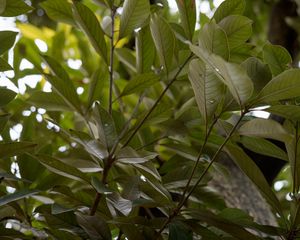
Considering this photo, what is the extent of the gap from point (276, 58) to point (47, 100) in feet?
1.34

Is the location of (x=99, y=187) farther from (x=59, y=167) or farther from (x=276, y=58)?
(x=276, y=58)

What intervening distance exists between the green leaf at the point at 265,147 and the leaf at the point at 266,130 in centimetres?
17

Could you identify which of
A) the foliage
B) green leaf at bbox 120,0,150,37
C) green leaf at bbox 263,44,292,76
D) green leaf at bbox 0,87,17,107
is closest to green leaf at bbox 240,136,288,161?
the foliage

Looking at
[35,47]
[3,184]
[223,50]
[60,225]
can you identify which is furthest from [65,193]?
[35,47]

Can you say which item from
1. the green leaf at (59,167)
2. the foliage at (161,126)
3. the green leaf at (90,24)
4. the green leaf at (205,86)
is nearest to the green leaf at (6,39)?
the foliage at (161,126)

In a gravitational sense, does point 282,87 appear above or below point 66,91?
above

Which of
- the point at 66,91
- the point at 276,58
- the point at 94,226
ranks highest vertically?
the point at 276,58

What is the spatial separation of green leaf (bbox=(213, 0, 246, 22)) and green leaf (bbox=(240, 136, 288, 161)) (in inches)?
8.1

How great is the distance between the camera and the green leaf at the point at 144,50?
888 millimetres

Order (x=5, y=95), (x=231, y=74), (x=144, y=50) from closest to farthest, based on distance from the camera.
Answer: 1. (x=231, y=74)
2. (x=5, y=95)
3. (x=144, y=50)

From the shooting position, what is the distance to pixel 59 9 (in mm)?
910

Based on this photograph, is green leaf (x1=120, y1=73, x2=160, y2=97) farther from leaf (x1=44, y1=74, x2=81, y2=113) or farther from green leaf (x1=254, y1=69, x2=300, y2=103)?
green leaf (x1=254, y1=69, x2=300, y2=103)

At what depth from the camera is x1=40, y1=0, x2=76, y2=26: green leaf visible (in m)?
0.90

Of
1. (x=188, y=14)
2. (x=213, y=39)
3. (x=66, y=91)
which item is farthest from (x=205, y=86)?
(x=66, y=91)
